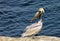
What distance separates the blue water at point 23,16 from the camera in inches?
Answer: 501

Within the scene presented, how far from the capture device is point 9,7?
50.4 ft

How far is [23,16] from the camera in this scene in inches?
558

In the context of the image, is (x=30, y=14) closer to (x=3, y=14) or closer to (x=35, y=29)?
(x=3, y=14)

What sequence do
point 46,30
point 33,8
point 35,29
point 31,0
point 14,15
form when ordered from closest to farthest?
point 35,29 → point 46,30 → point 14,15 → point 33,8 → point 31,0

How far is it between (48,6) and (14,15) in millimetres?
2288

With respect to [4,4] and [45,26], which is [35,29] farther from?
[4,4]


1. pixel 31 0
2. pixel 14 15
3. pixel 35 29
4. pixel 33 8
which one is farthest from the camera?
pixel 31 0

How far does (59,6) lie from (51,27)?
2450 millimetres

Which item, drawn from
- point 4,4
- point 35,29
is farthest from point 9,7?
point 35,29

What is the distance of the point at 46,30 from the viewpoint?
12.9 meters

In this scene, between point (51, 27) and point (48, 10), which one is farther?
point (48, 10)

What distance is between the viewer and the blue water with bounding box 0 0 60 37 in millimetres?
12727

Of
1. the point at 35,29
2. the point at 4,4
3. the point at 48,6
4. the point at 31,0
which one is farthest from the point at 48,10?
the point at 35,29

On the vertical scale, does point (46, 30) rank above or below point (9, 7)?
below
